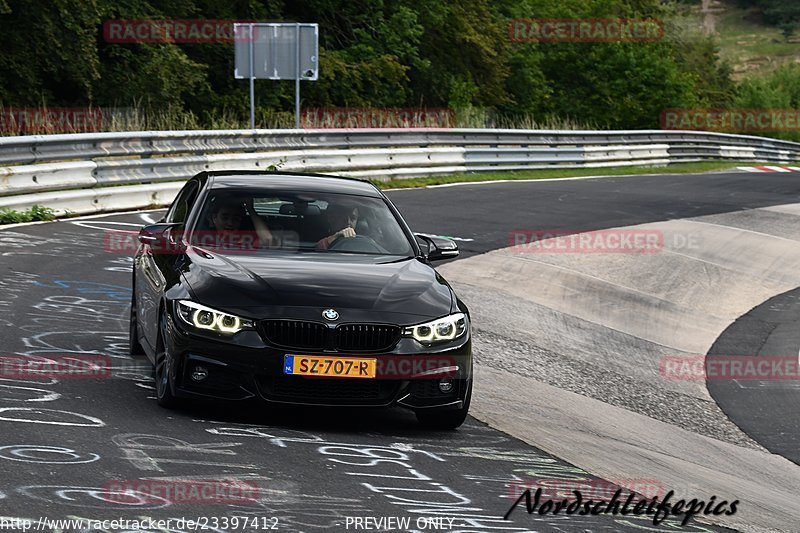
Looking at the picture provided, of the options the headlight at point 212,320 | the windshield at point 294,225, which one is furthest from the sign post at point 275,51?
the headlight at point 212,320

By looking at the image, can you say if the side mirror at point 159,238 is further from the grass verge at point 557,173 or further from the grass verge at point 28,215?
the grass verge at point 557,173

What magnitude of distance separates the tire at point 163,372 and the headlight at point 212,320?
0.86 ft

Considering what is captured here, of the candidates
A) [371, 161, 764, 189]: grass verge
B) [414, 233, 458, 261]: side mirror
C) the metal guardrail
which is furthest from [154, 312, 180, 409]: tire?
[371, 161, 764, 189]: grass verge

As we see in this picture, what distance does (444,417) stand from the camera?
7891 mm

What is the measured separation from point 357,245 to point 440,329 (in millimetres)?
1271

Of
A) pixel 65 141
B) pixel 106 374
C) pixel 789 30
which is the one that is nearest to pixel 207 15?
pixel 65 141

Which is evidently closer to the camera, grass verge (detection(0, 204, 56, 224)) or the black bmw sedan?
the black bmw sedan

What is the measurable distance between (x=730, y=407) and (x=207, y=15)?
3435 centimetres

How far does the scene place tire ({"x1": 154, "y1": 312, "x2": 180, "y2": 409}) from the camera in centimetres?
746

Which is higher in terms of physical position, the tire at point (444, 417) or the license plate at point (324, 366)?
the license plate at point (324, 366)

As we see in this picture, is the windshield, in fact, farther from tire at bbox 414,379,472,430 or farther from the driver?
tire at bbox 414,379,472,430

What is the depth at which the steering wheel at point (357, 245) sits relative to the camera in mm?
8594

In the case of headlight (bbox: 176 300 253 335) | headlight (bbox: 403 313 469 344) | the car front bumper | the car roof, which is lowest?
the car front bumper

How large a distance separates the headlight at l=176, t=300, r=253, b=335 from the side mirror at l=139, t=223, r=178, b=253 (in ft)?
4.24
